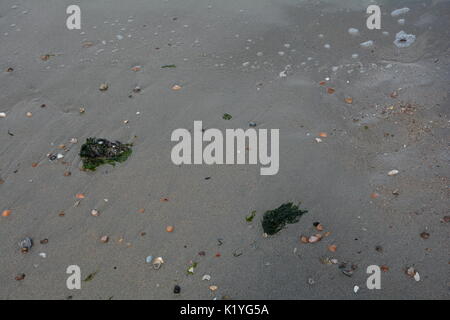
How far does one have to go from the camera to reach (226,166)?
421 centimetres

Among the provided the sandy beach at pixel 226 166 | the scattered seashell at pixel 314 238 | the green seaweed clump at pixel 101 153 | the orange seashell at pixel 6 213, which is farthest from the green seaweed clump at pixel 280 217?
the orange seashell at pixel 6 213

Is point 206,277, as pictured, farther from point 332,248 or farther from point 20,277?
point 20,277

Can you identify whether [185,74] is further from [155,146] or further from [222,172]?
[222,172]

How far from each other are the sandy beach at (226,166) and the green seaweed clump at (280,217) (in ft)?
0.26

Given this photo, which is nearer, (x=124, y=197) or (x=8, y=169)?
(x=124, y=197)

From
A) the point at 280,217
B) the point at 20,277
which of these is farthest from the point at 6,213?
the point at 280,217

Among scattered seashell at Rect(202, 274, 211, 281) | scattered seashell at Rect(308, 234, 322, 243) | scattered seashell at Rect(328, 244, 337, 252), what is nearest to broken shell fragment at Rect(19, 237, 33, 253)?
scattered seashell at Rect(202, 274, 211, 281)

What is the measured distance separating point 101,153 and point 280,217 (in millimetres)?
2018

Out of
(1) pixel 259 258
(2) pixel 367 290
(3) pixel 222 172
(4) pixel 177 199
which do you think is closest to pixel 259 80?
(3) pixel 222 172

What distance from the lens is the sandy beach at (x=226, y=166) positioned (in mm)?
3417

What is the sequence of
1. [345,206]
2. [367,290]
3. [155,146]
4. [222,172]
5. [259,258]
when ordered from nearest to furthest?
[367,290], [259,258], [345,206], [222,172], [155,146]

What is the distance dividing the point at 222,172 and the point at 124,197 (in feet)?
3.29

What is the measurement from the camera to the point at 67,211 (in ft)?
12.7

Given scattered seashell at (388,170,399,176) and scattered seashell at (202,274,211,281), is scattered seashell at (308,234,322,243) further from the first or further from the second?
scattered seashell at (388,170,399,176)
